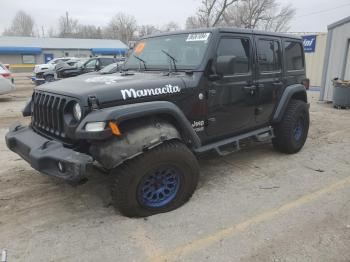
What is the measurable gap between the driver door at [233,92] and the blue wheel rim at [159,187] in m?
0.84

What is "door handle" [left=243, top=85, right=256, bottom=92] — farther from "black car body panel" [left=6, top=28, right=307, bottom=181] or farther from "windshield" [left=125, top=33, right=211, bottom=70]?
"windshield" [left=125, top=33, right=211, bottom=70]

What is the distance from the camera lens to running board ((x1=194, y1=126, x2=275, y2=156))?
403 cm

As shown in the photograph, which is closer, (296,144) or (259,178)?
(259,178)

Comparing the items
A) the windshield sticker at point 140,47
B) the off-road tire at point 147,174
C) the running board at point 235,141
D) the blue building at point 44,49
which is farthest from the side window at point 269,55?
the blue building at point 44,49

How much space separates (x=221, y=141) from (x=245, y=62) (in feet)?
3.65

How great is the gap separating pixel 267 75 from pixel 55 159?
3211mm

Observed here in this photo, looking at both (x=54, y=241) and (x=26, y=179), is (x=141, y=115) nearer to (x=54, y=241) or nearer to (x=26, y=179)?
(x=54, y=241)

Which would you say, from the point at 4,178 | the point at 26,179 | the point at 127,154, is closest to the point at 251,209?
the point at 127,154

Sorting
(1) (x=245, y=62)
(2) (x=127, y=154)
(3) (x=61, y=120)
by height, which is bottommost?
(2) (x=127, y=154)

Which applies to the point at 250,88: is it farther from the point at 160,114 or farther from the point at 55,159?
the point at 55,159

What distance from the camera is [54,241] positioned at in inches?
118

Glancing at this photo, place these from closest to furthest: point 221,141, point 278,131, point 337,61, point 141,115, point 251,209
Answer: point 141,115 → point 251,209 → point 221,141 → point 278,131 → point 337,61

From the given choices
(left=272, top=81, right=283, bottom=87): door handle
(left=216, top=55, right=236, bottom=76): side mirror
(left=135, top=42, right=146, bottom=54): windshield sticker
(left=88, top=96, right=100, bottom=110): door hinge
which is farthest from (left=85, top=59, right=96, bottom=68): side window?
(left=88, top=96, right=100, bottom=110): door hinge

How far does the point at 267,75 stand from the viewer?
15.5 feet
